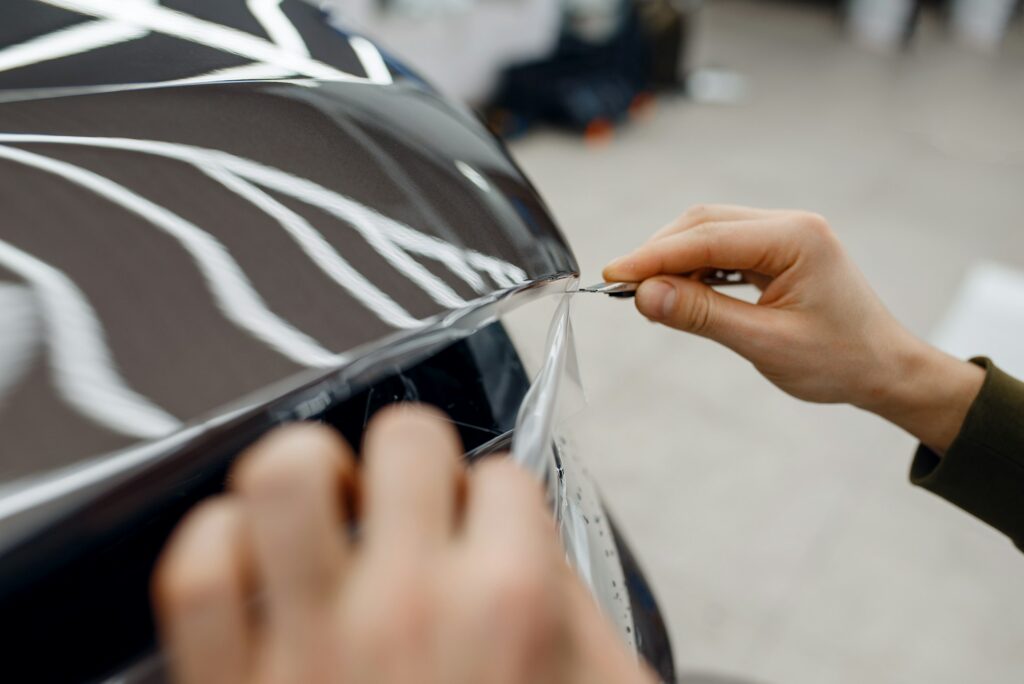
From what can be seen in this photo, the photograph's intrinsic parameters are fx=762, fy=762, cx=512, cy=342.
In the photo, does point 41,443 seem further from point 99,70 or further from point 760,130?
point 760,130

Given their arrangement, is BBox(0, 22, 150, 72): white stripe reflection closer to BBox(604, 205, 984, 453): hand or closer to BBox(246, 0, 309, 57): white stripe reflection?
BBox(246, 0, 309, 57): white stripe reflection

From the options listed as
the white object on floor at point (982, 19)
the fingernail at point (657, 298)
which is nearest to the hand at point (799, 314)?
the fingernail at point (657, 298)

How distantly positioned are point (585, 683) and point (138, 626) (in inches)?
7.9

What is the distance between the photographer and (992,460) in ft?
2.54

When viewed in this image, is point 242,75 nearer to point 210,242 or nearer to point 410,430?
point 210,242

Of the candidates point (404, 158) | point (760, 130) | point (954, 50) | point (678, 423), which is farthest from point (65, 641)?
point (954, 50)

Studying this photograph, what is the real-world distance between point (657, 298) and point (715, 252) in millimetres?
92

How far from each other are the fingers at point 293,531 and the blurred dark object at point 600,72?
312cm

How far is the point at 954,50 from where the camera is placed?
18.0 ft

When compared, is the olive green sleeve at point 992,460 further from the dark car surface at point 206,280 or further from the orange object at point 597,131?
the orange object at point 597,131

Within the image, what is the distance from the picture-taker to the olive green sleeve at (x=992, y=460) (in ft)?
2.53

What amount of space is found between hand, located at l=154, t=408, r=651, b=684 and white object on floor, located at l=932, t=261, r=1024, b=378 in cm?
187

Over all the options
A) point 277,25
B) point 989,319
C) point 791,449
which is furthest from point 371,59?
point 989,319

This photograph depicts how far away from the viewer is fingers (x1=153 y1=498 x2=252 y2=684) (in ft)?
0.85
